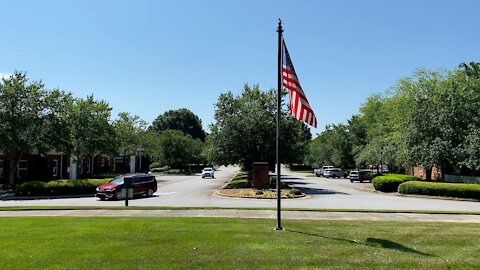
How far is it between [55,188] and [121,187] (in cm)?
716

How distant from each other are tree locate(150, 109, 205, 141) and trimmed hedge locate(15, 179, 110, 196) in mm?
115090

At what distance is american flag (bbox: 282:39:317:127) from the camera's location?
41.4 ft

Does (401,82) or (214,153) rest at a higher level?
(401,82)

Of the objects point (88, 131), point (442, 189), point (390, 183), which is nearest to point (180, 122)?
point (88, 131)

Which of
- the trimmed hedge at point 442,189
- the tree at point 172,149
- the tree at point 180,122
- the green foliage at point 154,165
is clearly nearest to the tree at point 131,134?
the tree at point 172,149

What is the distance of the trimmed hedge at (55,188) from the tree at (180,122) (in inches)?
4531

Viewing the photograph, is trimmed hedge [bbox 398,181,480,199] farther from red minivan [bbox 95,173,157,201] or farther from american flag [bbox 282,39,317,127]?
american flag [bbox 282,39,317,127]

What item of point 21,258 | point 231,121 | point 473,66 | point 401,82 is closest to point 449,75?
point 401,82

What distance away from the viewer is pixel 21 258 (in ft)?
29.5

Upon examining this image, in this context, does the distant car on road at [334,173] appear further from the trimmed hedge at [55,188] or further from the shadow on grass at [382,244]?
the shadow on grass at [382,244]


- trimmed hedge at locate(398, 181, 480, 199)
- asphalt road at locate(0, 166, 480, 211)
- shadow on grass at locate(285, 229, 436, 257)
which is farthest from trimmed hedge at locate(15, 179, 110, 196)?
shadow on grass at locate(285, 229, 436, 257)

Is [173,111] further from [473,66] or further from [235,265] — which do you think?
[235,265]

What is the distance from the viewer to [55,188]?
3192 centimetres

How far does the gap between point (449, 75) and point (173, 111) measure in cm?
11355
